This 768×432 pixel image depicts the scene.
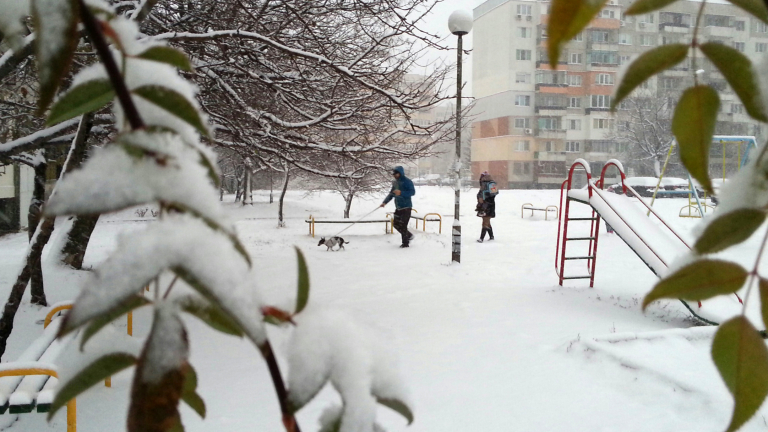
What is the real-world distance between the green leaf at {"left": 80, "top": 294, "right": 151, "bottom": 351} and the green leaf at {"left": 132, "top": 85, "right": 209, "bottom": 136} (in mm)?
82

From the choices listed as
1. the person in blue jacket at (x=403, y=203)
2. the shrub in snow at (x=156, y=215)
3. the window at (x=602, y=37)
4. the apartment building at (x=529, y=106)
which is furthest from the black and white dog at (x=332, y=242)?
the shrub in snow at (x=156, y=215)

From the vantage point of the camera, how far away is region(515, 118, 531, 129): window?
27516 mm

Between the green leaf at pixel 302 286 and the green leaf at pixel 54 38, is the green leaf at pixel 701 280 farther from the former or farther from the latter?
the green leaf at pixel 54 38

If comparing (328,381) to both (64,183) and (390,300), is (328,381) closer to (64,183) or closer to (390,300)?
(64,183)

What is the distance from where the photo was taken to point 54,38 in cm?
19

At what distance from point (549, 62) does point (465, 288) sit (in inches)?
287

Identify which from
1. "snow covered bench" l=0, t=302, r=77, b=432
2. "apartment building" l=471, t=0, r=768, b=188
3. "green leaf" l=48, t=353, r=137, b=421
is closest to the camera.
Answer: "green leaf" l=48, t=353, r=137, b=421

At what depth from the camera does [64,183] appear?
0.59 feet

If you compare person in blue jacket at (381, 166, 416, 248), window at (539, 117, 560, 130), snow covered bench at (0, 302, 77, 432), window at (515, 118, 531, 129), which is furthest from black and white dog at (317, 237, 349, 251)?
window at (515, 118, 531, 129)

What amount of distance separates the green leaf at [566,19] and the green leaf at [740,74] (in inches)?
5.3

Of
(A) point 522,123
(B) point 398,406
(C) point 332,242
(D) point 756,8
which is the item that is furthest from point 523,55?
(A) point 522,123

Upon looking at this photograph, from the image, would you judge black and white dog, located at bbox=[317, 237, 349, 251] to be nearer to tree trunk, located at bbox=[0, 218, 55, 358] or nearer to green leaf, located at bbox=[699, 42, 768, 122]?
tree trunk, located at bbox=[0, 218, 55, 358]

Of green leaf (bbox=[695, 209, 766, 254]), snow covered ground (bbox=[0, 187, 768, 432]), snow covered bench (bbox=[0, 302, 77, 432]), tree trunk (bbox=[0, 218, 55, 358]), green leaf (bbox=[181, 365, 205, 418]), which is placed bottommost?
snow covered ground (bbox=[0, 187, 768, 432])

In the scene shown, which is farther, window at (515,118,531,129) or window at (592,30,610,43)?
window at (515,118,531,129)
